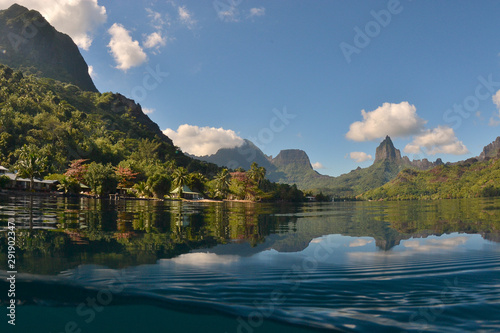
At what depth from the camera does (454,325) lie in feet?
10.4

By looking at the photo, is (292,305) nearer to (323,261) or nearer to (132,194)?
(323,261)

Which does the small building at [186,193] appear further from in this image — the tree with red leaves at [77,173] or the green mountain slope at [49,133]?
the green mountain slope at [49,133]

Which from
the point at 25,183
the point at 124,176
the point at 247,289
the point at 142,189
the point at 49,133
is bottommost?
the point at 247,289

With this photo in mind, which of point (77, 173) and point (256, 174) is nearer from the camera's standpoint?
point (77, 173)

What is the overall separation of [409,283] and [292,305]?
237 cm

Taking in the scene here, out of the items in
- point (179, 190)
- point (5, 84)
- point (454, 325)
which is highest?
point (5, 84)

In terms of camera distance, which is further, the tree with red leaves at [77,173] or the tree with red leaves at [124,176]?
the tree with red leaves at [124,176]

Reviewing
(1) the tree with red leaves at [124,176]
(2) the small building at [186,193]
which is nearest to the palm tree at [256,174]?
(2) the small building at [186,193]

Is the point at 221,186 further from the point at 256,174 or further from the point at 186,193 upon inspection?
the point at 186,193

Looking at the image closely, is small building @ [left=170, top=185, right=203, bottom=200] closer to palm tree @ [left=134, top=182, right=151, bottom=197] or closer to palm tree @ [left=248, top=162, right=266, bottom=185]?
palm tree @ [left=134, top=182, right=151, bottom=197]

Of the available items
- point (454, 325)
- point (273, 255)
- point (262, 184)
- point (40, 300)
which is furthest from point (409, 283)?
point (262, 184)

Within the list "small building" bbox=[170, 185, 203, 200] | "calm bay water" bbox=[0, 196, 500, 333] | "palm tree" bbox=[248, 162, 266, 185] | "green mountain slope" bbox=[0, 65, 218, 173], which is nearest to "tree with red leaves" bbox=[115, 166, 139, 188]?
"small building" bbox=[170, 185, 203, 200]

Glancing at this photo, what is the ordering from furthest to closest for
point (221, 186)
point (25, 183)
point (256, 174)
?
point (256, 174), point (221, 186), point (25, 183)

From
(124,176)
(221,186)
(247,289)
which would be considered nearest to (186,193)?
(124,176)
